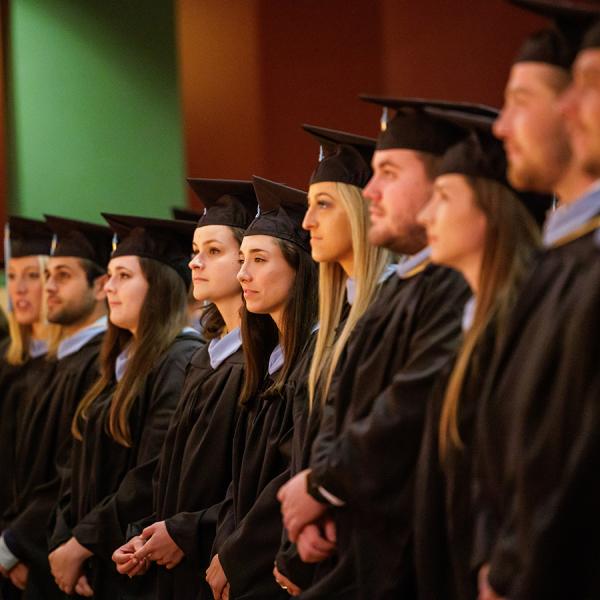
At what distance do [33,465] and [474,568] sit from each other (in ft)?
13.1

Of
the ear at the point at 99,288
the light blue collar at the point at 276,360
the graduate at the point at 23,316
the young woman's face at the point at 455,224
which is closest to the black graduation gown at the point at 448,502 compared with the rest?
the young woman's face at the point at 455,224

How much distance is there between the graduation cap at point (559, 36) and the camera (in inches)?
102

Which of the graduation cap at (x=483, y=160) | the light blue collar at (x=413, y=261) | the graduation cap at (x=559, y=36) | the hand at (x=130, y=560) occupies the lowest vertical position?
the hand at (x=130, y=560)

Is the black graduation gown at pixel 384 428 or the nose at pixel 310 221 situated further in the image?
the nose at pixel 310 221

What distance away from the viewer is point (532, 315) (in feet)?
8.42

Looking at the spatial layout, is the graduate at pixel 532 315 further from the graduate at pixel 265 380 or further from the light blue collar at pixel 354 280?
the graduate at pixel 265 380

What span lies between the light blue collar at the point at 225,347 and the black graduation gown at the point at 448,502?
1893 mm

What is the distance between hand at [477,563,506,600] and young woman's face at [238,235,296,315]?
1.85 m

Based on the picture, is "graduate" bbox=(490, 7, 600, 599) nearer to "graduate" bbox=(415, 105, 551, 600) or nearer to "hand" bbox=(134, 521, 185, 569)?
"graduate" bbox=(415, 105, 551, 600)

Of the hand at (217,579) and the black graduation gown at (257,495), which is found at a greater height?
the black graduation gown at (257,495)

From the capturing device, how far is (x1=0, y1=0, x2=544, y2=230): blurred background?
464 cm

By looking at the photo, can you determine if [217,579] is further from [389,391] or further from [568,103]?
[568,103]

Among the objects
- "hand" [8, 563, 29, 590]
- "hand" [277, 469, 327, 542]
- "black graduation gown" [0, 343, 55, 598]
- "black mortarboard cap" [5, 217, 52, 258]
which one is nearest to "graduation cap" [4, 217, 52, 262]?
"black mortarboard cap" [5, 217, 52, 258]

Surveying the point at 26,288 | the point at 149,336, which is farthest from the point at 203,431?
the point at 26,288
